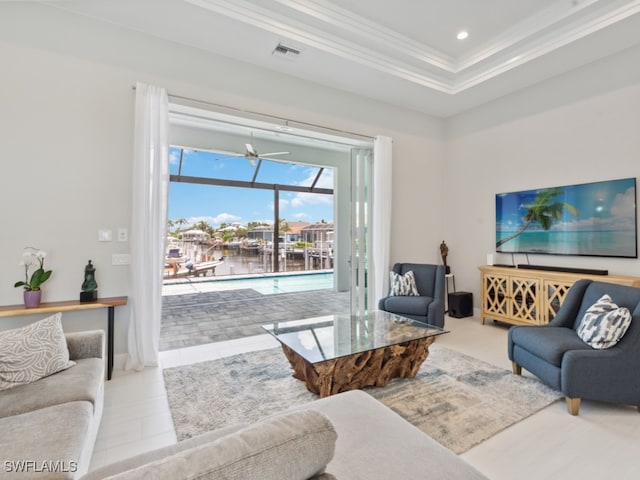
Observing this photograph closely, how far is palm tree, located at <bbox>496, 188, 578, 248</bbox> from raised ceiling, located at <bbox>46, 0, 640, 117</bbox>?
4.89 feet

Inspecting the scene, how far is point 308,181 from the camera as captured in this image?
863 centimetres

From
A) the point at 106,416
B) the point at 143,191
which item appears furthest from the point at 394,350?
the point at 143,191

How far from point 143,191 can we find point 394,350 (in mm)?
2748

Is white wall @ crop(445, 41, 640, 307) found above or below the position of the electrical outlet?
above

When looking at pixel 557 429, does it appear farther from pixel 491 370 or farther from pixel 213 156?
pixel 213 156

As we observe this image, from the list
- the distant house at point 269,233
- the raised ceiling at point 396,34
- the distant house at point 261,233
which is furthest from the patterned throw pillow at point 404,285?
the distant house at point 261,233

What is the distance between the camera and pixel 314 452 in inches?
28.8

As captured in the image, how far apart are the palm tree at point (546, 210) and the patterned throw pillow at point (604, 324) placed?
1.77 m

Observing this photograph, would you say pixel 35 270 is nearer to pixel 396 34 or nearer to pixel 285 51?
pixel 285 51

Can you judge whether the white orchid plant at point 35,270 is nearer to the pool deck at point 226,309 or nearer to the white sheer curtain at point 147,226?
the white sheer curtain at point 147,226

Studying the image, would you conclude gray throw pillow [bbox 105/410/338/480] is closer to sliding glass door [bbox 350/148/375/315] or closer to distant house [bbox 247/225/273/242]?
sliding glass door [bbox 350/148/375/315]

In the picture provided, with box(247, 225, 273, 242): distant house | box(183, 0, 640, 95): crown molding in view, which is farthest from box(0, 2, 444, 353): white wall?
box(247, 225, 273, 242): distant house

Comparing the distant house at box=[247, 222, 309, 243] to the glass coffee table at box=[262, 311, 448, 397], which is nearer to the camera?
the glass coffee table at box=[262, 311, 448, 397]

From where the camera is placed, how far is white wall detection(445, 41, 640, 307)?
3.47 m
